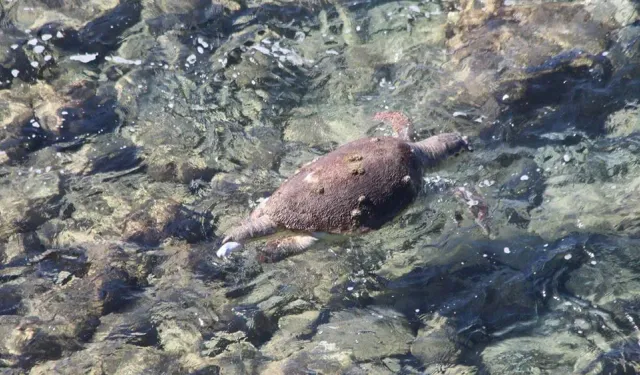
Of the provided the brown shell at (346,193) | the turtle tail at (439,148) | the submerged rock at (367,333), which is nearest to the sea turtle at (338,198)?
the brown shell at (346,193)

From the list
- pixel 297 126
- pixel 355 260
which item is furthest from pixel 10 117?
pixel 355 260

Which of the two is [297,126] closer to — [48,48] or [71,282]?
[71,282]

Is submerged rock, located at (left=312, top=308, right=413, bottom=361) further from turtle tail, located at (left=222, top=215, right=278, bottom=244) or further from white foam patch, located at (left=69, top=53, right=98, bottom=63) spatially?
white foam patch, located at (left=69, top=53, right=98, bottom=63)

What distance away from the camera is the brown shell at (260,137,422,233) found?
3916 mm

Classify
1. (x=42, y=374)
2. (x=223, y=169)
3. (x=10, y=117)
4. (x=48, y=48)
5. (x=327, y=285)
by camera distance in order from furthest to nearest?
(x=48, y=48) → (x=10, y=117) → (x=223, y=169) → (x=327, y=285) → (x=42, y=374)

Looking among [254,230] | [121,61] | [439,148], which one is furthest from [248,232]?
[121,61]

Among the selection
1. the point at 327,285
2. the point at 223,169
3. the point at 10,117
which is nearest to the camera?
the point at 327,285

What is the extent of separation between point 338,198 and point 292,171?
1.41 m

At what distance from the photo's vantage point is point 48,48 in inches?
259

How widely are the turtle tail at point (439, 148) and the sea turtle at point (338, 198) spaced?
0.30 meters

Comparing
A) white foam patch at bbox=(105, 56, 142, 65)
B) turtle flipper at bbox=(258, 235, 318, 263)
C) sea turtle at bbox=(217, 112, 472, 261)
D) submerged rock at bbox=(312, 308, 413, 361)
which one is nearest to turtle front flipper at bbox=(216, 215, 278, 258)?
sea turtle at bbox=(217, 112, 472, 261)

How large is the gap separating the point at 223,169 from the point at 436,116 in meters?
1.99

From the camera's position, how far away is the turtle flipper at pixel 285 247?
419 cm

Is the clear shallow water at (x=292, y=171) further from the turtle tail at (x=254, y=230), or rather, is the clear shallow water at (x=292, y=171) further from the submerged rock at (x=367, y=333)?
the turtle tail at (x=254, y=230)
